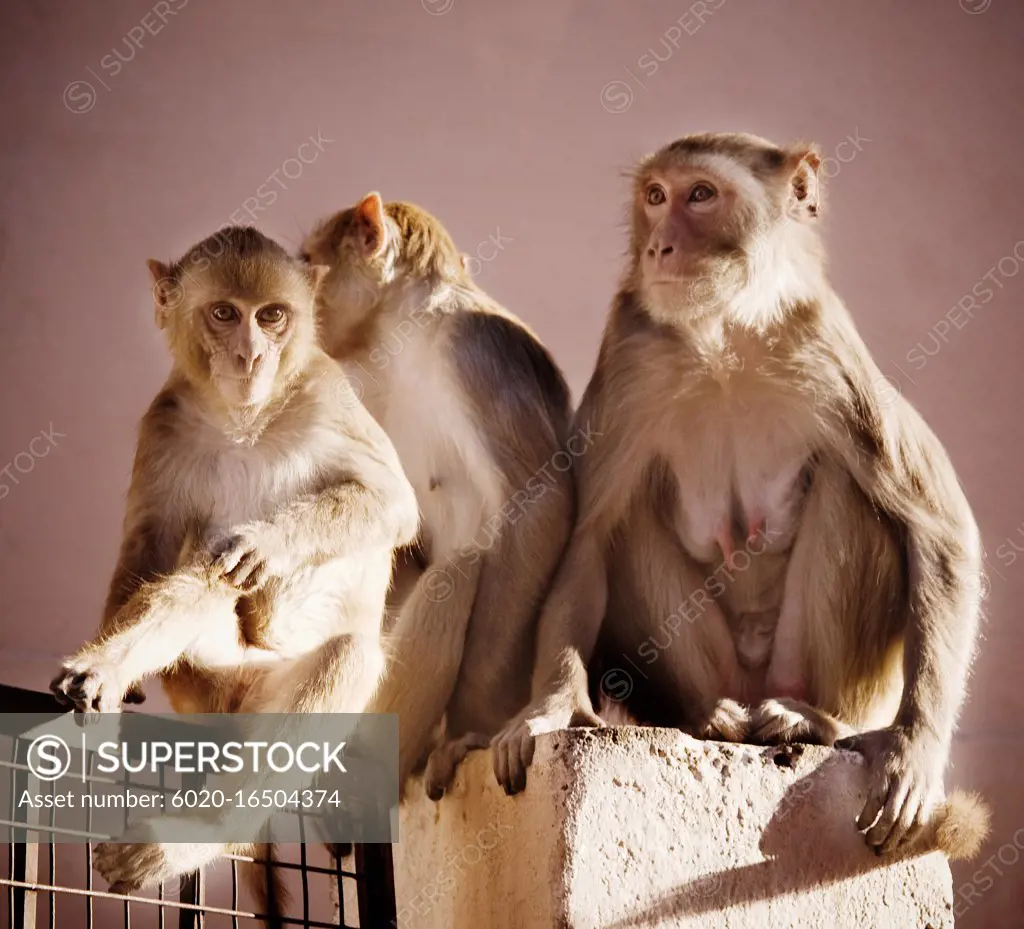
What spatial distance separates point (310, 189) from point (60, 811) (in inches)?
134

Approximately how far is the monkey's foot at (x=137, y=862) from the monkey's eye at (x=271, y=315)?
1029 mm

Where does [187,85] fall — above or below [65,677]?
above

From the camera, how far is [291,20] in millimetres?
6398

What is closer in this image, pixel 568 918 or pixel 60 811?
pixel 568 918

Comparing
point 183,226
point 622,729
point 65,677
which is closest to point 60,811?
point 65,677

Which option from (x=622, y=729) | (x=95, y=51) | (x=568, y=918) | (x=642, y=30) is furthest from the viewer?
(x=642, y=30)

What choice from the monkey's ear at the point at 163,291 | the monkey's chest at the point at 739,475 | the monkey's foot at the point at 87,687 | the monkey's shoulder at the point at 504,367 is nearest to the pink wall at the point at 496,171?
the monkey's shoulder at the point at 504,367

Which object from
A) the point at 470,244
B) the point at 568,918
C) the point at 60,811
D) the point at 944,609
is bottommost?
the point at 568,918

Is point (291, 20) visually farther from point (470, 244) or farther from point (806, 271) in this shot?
point (806, 271)

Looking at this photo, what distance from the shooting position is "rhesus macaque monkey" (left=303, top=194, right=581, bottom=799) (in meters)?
3.86

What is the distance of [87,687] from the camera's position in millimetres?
2850

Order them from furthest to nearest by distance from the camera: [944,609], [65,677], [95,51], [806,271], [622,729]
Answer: [95,51] < [806,271] < [944,609] < [622,729] < [65,677]

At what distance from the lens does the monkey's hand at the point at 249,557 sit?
3.08m

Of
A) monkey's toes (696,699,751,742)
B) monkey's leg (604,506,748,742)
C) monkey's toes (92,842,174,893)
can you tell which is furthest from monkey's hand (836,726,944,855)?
monkey's toes (92,842,174,893)
